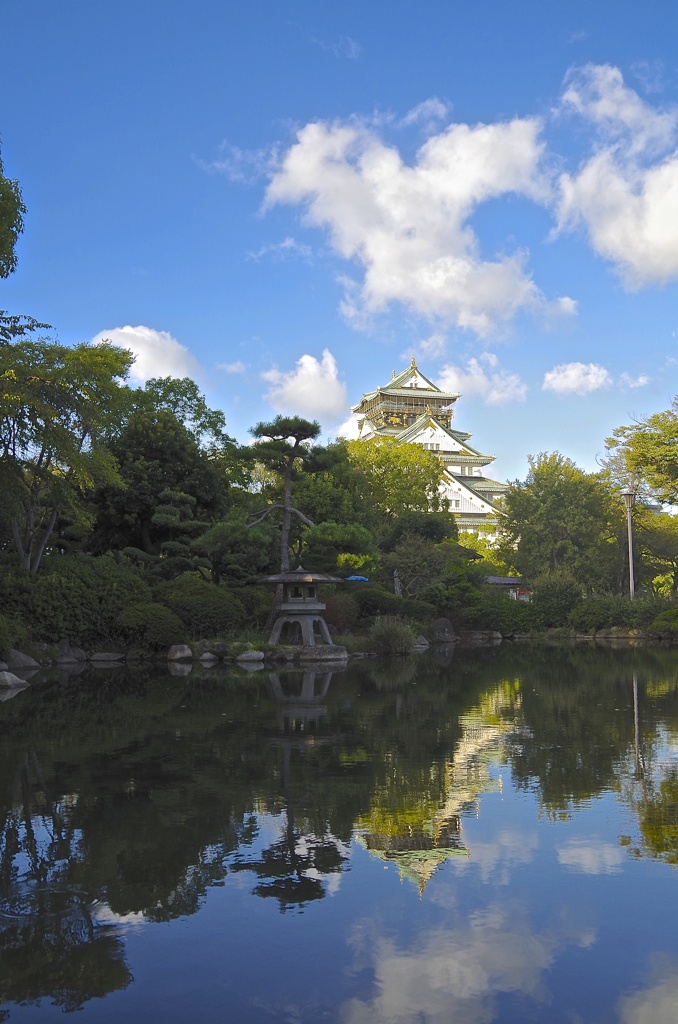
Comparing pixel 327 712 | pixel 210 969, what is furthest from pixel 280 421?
pixel 210 969

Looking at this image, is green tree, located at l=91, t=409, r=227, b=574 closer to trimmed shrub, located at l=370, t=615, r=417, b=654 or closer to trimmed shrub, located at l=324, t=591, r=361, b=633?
trimmed shrub, located at l=324, t=591, r=361, b=633

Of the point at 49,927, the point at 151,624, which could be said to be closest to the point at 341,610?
the point at 151,624

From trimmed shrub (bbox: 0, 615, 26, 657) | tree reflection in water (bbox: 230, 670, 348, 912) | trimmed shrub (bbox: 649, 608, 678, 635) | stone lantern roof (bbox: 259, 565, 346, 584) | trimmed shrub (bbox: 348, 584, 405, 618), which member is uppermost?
stone lantern roof (bbox: 259, 565, 346, 584)

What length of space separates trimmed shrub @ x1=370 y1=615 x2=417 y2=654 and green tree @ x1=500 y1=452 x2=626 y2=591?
1354cm

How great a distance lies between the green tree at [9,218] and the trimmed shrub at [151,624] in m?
8.28

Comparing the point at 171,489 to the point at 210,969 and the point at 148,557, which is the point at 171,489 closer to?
the point at 148,557

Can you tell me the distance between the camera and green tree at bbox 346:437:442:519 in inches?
1501

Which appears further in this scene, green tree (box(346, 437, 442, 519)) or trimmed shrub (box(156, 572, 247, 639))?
green tree (box(346, 437, 442, 519))

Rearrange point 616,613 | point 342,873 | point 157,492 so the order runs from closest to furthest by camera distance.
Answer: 1. point 342,873
2. point 157,492
3. point 616,613

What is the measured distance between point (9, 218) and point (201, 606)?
10.0 metres

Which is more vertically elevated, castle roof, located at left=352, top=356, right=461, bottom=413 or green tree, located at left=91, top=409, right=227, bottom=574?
castle roof, located at left=352, top=356, right=461, bottom=413

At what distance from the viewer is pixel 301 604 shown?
22062mm

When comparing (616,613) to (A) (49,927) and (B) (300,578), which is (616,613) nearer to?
(B) (300,578)

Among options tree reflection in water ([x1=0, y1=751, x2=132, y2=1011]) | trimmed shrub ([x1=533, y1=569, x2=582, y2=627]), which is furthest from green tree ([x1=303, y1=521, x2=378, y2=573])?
tree reflection in water ([x1=0, y1=751, x2=132, y2=1011])
